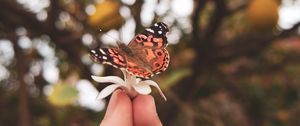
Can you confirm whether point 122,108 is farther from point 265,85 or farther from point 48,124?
point 265,85

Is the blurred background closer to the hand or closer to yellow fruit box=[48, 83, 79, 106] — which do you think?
yellow fruit box=[48, 83, 79, 106]

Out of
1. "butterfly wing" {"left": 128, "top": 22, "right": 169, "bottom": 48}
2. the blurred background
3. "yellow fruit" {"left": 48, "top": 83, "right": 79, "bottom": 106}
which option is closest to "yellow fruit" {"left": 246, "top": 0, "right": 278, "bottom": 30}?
the blurred background

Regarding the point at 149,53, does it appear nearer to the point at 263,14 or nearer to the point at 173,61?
the point at 263,14

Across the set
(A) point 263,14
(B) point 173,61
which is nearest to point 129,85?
(A) point 263,14

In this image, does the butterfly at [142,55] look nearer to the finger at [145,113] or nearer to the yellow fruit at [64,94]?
the finger at [145,113]

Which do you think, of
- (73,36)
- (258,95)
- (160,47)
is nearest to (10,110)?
(73,36)
